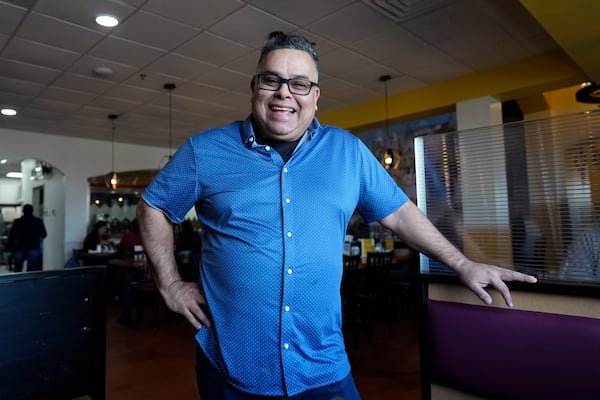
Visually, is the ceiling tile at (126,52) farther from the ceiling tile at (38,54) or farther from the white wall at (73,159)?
the white wall at (73,159)

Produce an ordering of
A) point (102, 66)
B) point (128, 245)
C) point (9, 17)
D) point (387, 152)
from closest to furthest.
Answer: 1. point (9, 17)
2. point (102, 66)
3. point (387, 152)
4. point (128, 245)

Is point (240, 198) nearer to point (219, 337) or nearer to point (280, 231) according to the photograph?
point (280, 231)

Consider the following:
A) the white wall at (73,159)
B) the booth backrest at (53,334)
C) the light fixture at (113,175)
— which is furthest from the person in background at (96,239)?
the booth backrest at (53,334)

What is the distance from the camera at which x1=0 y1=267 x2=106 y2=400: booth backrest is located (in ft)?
4.92

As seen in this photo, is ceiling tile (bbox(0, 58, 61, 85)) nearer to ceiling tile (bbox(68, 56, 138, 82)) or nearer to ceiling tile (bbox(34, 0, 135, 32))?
ceiling tile (bbox(68, 56, 138, 82))

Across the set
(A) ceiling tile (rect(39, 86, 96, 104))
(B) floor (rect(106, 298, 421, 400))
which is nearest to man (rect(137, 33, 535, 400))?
(B) floor (rect(106, 298, 421, 400))

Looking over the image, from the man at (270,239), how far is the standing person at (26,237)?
7837 millimetres

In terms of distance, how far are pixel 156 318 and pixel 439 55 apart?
182 inches

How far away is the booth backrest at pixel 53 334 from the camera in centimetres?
150

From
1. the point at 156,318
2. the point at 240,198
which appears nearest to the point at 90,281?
the point at 240,198

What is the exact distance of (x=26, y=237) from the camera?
7.75 metres

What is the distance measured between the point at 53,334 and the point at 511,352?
173cm

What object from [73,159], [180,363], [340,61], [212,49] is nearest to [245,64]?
[212,49]

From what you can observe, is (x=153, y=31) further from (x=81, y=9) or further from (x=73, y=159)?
(x=73, y=159)
